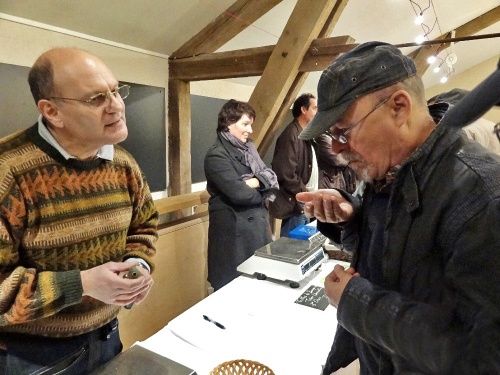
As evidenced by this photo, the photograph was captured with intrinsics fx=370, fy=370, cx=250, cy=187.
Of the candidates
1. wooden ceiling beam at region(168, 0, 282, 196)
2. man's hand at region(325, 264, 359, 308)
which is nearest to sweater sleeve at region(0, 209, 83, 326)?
man's hand at region(325, 264, 359, 308)

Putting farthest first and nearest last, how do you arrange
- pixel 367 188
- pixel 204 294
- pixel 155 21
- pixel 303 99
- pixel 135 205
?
1. pixel 204 294
2. pixel 303 99
3. pixel 155 21
4. pixel 135 205
5. pixel 367 188

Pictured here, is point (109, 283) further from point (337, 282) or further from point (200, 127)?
point (200, 127)

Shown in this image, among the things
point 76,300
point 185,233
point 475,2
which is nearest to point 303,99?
point 185,233

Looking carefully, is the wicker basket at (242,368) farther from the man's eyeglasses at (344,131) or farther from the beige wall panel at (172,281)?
the beige wall panel at (172,281)

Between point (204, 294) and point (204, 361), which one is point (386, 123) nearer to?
point (204, 361)

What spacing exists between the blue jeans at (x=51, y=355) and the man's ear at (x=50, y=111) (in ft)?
1.98

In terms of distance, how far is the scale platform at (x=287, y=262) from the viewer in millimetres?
1624

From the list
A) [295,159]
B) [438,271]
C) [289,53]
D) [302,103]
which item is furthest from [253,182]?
[438,271]

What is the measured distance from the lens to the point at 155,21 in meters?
2.34

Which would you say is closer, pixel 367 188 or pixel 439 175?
pixel 439 175

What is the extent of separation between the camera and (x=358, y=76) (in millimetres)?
751

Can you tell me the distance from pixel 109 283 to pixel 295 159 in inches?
73.2

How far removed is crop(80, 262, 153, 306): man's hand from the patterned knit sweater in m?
0.02

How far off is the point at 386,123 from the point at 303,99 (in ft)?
6.63
